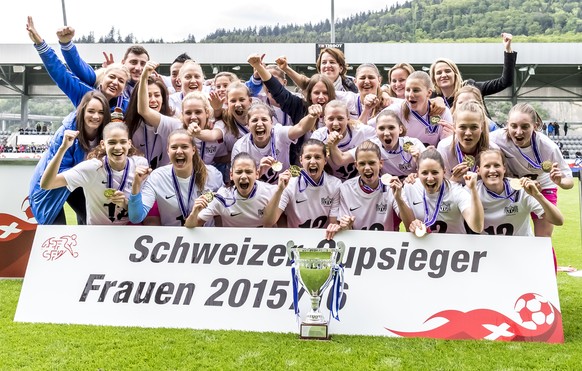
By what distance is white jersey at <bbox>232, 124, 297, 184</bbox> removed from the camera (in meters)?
4.66

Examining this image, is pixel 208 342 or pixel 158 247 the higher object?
pixel 158 247

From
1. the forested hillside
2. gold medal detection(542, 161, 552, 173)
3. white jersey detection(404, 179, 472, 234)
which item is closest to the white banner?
white jersey detection(404, 179, 472, 234)

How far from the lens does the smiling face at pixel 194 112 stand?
470cm

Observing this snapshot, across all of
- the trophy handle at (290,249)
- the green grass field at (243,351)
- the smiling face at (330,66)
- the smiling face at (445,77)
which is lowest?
the green grass field at (243,351)

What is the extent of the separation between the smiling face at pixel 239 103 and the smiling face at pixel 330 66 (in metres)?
1.06

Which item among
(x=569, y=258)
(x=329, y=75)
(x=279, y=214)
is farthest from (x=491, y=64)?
(x=279, y=214)

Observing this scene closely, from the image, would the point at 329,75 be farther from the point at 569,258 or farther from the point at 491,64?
the point at 491,64

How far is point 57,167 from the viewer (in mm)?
3984

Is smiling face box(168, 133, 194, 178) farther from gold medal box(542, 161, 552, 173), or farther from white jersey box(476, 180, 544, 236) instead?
gold medal box(542, 161, 552, 173)

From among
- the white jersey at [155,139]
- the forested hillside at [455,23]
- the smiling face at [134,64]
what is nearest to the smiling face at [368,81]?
the white jersey at [155,139]

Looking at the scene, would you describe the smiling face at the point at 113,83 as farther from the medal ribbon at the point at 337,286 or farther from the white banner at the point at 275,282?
the medal ribbon at the point at 337,286

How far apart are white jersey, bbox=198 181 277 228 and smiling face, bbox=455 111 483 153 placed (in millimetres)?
1519

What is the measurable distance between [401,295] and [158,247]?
1759 mm

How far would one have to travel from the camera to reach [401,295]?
3656mm
